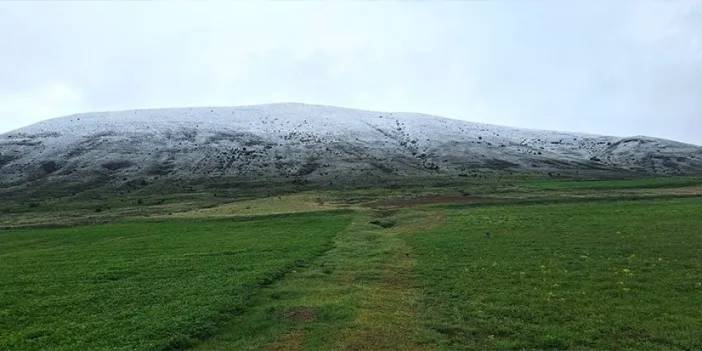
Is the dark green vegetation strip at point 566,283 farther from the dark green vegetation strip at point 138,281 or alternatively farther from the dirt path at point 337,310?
the dark green vegetation strip at point 138,281

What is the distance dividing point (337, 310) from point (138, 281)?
14628 millimetres

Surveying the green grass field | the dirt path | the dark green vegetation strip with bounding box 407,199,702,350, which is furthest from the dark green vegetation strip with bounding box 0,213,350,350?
the dark green vegetation strip with bounding box 407,199,702,350

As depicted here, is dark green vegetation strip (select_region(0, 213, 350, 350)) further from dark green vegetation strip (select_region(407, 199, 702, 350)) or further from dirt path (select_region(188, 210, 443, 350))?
dark green vegetation strip (select_region(407, 199, 702, 350))

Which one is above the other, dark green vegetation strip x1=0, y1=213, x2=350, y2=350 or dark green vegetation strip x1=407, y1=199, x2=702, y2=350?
dark green vegetation strip x1=407, y1=199, x2=702, y2=350

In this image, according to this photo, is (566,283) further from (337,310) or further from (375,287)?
(337,310)

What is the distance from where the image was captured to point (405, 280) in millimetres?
31719

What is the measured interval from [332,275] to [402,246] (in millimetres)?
11827

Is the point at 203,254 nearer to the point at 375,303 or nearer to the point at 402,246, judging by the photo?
the point at 402,246

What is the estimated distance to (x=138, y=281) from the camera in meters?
32.9

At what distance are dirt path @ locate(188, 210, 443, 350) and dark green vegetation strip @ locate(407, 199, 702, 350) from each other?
4.94 feet

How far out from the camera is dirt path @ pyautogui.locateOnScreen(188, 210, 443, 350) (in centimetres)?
2108

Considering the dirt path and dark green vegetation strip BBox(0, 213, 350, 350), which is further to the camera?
dark green vegetation strip BBox(0, 213, 350, 350)

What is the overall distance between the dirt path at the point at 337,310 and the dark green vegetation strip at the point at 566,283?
1505mm

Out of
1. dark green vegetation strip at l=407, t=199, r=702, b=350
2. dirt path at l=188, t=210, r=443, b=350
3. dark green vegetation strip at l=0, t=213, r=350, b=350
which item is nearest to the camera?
dark green vegetation strip at l=407, t=199, r=702, b=350
